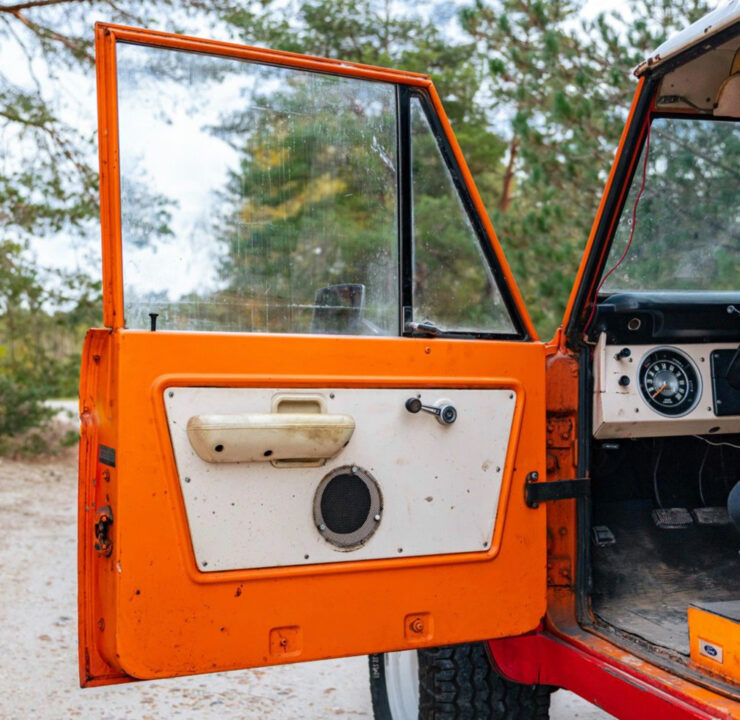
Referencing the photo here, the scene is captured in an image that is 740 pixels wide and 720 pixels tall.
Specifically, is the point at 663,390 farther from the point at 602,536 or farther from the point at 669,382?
the point at 602,536

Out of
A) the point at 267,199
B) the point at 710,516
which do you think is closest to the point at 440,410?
the point at 267,199

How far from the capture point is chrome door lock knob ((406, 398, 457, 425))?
248 cm

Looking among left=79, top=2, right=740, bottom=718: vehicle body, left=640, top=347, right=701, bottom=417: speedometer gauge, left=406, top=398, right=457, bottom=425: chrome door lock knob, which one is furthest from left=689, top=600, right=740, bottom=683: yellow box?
left=406, top=398, right=457, bottom=425: chrome door lock knob

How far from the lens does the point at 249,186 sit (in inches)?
102

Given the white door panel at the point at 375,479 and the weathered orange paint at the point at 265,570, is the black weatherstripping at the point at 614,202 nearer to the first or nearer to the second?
the weathered orange paint at the point at 265,570

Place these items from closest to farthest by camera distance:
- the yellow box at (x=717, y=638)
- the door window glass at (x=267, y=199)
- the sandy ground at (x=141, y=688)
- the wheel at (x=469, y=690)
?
1. the yellow box at (x=717, y=638)
2. the door window glass at (x=267, y=199)
3. the wheel at (x=469, y=690)
4. the sandy ground at (x=141, y=688)

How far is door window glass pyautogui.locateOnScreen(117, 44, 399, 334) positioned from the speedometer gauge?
0.93 meters

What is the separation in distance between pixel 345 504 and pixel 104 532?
61 cm

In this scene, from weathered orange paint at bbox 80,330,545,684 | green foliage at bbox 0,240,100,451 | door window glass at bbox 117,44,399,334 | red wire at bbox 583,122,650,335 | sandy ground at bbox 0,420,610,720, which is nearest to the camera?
weathered orange paint at bbox 80,330,545,684

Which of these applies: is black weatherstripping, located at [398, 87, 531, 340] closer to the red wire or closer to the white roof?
the red wire

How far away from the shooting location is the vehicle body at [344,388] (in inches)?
89.0

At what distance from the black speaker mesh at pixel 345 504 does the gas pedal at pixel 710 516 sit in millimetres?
1561

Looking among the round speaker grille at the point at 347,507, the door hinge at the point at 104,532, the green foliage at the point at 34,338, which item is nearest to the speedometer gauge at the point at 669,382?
the round speaker grille at the point at 347,507

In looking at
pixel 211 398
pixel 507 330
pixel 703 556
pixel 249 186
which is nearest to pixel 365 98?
pixel 249 186
